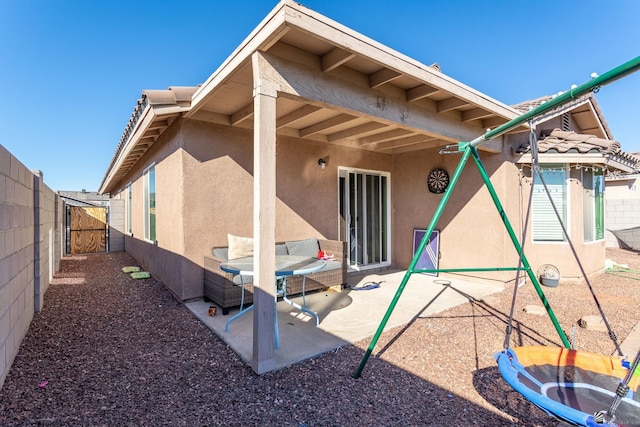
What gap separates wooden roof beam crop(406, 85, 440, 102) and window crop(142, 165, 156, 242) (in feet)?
17.5

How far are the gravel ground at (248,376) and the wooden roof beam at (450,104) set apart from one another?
3013mm

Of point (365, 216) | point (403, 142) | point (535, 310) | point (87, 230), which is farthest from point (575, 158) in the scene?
point (87, 230)

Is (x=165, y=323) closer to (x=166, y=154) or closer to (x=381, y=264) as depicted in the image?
(x=166, y=154)

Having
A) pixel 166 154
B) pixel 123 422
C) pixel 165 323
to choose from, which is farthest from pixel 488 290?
pixel 166 154

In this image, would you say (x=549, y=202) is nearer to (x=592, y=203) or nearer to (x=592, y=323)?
(x=592, y=203)

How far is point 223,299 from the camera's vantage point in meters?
4.45

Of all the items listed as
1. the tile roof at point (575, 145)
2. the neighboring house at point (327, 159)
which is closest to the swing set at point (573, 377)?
the neighboring house at point (327, 159)

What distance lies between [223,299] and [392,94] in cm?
363

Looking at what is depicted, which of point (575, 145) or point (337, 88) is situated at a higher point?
point (337, 88)

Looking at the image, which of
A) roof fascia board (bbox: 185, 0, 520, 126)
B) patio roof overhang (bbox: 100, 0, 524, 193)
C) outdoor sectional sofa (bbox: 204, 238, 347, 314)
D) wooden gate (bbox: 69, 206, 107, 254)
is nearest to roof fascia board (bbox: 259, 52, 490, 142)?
patio roof overhang (bbox: 100, 0, 524, 193)

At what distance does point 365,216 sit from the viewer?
7465 millimetres

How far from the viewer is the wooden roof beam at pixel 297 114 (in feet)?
14.9

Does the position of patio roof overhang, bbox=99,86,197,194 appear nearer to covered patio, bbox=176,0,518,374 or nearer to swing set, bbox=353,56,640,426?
covered patio, bbox=176,0,518,374

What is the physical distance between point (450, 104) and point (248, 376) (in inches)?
175
